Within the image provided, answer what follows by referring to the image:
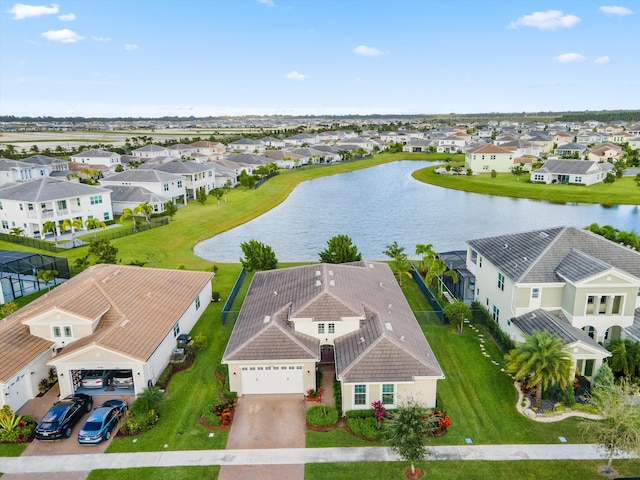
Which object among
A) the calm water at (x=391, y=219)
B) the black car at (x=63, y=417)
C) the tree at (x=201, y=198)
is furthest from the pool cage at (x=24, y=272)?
the tree at (x=201, y=198)

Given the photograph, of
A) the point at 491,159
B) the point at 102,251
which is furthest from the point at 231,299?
the point at 491,159

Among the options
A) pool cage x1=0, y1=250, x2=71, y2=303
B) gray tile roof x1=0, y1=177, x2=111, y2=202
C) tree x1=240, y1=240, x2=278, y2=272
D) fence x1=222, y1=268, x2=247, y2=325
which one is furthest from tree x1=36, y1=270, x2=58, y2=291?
gray tile roof x1=0, y1=177, x2=111, y2=202

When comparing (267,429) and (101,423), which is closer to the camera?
(101,423)

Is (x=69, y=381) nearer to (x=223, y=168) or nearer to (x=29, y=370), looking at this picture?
(x=29, y=370)

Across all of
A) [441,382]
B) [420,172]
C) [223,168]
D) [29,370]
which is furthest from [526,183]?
[29,370]

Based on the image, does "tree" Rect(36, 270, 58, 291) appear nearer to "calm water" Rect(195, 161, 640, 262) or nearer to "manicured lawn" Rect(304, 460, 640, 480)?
"calm water" Rect(195, 161, 640, 262)

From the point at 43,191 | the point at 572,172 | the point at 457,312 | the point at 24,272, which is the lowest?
the point at 457,312

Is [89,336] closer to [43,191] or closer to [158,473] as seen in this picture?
[158,473]
